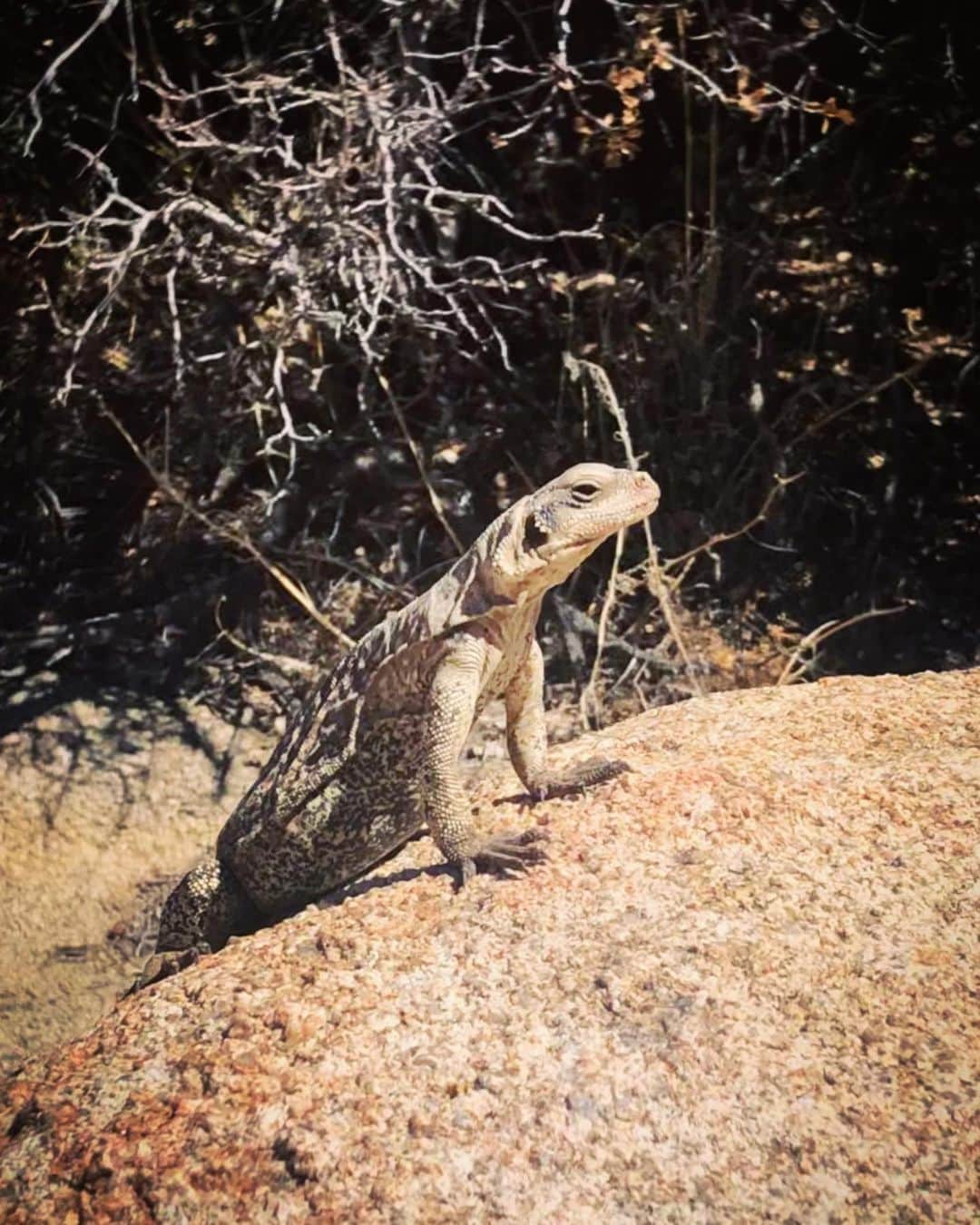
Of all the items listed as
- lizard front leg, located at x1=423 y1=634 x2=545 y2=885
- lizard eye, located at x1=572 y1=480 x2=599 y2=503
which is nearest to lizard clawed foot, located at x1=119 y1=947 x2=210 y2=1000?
lizard front leg, located at x1=423 y1=634 x2=545 y2=885

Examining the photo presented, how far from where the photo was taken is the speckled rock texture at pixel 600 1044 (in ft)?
7.47

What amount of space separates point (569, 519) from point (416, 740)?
2.87ft

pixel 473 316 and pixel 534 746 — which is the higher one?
pixel 473 316

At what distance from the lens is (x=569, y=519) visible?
10.7 feet

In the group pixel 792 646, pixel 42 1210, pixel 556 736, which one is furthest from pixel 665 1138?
pixel 792 646

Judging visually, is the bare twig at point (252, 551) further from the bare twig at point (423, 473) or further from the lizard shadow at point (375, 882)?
the lizard shadow at point (375, 882)

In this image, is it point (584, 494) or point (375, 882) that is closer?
point (584, 494)

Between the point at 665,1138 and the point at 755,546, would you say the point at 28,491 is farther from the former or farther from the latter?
the point at 665,1138

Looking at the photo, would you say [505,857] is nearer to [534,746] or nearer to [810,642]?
[534,746]

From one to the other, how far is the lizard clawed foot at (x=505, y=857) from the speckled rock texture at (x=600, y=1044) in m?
0.04

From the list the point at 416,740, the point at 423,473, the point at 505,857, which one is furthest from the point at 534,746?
the point at 423,473

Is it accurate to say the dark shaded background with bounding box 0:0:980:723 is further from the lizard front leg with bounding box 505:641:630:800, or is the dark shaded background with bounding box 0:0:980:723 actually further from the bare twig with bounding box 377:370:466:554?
the lizard front leg with bounding box 505:641:630:800

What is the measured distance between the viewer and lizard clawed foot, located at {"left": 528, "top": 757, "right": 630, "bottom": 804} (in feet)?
11.9

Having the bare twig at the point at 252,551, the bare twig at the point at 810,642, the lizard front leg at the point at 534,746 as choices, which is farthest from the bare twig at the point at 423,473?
the lizard front leg at the point at 534,746
